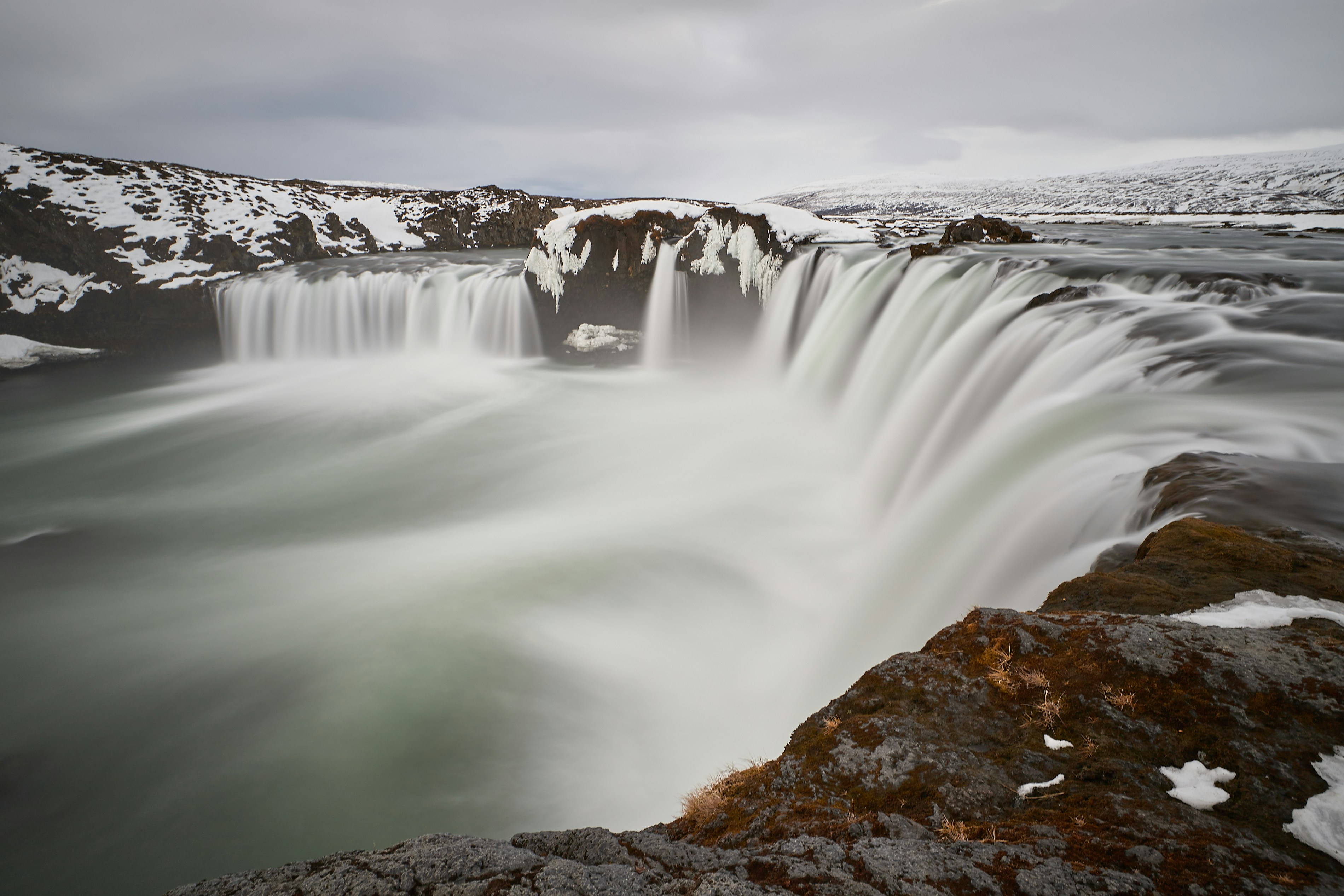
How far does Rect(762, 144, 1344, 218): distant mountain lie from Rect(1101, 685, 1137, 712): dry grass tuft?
1723 inches

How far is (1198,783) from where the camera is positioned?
1.91 meters

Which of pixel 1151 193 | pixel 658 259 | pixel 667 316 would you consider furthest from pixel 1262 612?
pixel 1151 193

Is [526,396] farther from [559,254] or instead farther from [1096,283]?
[1096,283]

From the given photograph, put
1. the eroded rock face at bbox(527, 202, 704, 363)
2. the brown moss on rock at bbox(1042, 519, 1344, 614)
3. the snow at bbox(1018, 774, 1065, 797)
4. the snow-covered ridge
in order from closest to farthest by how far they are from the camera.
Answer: the snow at bbox(1018, 774, 1065, 797) < the brown moss on rock at bbox(1042, 519, 1344, 614) < the eroded rock face at bbox(527, 202, 704, 363) < the snow-covered ridge

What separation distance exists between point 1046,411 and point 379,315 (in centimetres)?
2162

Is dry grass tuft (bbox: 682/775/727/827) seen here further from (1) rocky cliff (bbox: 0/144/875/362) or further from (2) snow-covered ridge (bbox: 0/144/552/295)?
(2) snow-covered ridge (bbox: 0/144/552/295)

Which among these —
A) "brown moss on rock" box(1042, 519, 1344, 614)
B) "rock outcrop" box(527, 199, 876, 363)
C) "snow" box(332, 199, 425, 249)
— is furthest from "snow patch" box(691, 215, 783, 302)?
"snow" box(332, 199, 425, 249)

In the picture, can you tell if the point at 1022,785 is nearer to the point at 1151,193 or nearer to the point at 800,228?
the point at 800,228

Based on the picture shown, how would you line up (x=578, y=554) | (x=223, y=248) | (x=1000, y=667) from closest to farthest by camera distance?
(x=1000, y=667), (x=578, y=554), (x=223, y=248)

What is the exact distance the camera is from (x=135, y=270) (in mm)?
22516

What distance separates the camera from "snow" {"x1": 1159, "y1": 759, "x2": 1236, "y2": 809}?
6.03ft

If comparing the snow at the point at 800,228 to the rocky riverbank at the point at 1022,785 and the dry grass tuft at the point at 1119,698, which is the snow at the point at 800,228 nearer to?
the rocky riverbank at the point at 1022,785

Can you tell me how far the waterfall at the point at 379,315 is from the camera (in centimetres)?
2030

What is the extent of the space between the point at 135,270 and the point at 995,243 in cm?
2998
